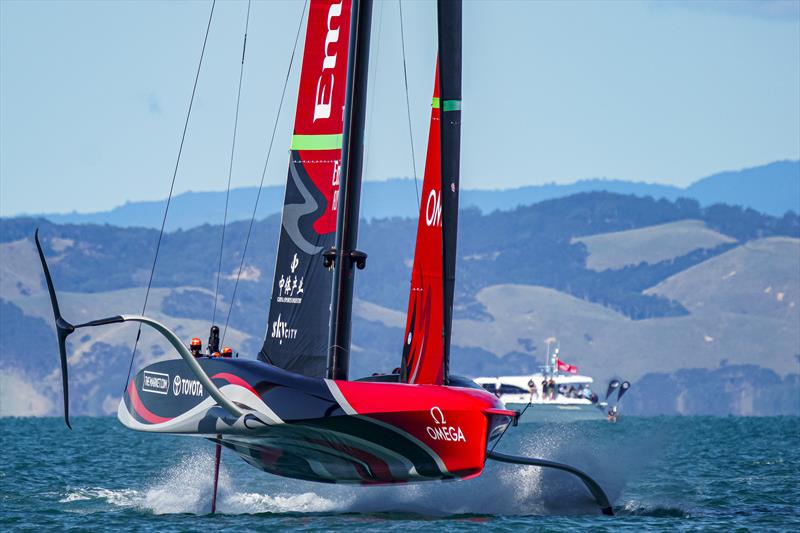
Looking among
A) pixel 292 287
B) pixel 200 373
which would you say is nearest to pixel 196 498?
pixel 292 287

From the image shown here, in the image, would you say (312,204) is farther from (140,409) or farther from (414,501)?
(414,501)

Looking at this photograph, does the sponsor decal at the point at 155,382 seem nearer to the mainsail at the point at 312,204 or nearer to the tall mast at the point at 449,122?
the mainsail at the point at 312,204

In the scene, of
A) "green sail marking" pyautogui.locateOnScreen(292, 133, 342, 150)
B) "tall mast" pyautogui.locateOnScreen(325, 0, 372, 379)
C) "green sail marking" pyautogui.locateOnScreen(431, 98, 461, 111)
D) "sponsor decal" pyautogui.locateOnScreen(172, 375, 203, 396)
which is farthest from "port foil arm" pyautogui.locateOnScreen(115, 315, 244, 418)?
"green sail marking" pyautogui.locateOnScreen(431, 98, 461, 111)

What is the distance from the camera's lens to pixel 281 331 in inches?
944

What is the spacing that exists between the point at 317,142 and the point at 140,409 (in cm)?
→ 505

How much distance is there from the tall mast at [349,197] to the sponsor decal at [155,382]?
2775mm

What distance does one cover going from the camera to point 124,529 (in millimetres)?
22344

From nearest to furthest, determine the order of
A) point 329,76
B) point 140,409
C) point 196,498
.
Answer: point 140,409 → point 329,76 → point 196,498

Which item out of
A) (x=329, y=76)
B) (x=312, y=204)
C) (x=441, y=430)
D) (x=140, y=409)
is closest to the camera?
(x=441, y=430)

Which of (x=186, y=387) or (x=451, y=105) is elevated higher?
(x=451, y=105)

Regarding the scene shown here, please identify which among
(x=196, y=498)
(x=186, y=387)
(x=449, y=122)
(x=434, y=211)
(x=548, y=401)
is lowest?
(x=196, y=498)

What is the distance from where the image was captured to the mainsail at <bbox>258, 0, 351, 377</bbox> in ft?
77.5

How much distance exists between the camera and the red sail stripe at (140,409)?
23.1 m

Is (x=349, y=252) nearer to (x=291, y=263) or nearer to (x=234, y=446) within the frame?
(x=291, y=263)
